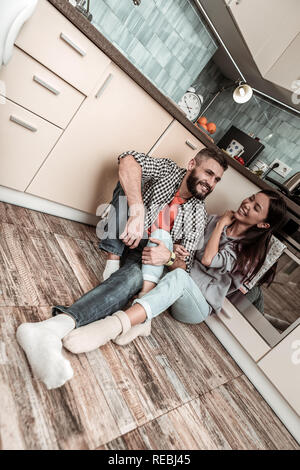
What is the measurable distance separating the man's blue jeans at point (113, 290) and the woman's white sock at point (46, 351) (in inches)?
3.9

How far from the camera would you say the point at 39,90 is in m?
1.15

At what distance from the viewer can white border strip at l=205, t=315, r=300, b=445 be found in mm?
1244

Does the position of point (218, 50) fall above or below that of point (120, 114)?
above

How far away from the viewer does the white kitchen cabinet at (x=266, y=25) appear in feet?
6.32

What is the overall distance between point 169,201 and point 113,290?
24.6 inches

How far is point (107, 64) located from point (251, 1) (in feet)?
4.88

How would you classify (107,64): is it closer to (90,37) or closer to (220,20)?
(90,37)

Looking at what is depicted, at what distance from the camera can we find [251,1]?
6.26 feet

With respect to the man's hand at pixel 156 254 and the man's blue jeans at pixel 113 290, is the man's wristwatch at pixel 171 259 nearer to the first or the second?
the man's hand at pixel 156 254

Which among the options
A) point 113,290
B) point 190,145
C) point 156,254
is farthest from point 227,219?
point 113,290

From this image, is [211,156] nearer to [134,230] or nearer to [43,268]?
[134,230]

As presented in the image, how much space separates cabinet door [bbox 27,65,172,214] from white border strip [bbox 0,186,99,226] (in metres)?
0.06

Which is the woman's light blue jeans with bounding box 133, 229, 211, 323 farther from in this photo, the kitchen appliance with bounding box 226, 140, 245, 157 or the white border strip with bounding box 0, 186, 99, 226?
the kitchen appliance with bounding box 226, 140, 245, 157
